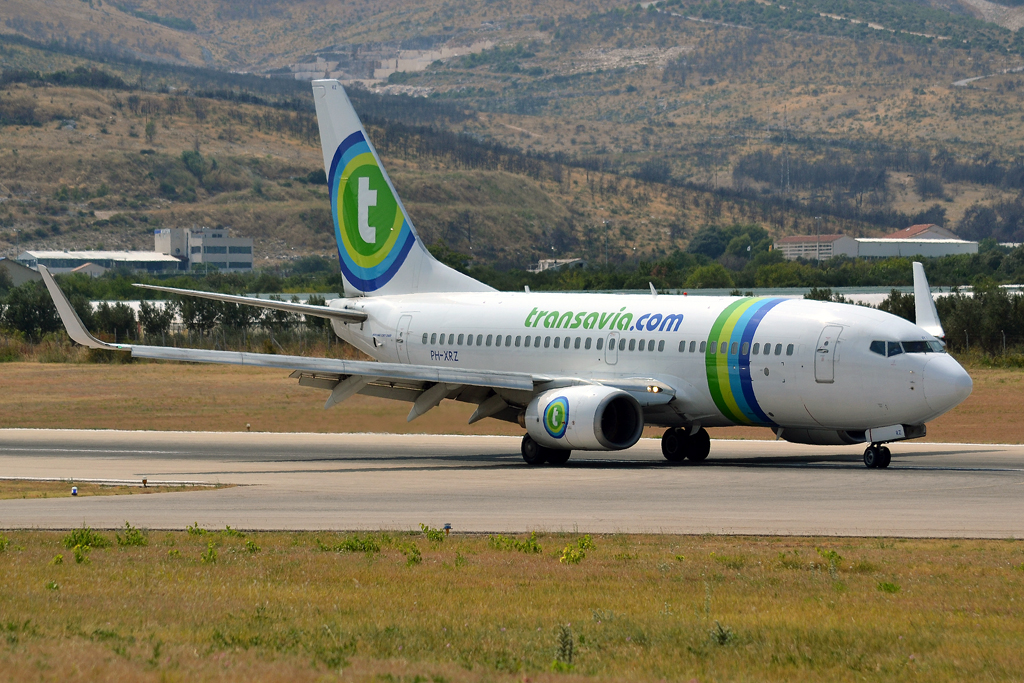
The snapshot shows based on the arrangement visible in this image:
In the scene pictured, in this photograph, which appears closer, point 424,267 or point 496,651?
point 496,651

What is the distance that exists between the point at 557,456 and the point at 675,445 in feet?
11.1

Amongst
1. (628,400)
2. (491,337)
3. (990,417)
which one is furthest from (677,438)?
(990,417)

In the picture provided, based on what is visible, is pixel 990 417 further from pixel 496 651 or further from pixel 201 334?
pixel 201 334

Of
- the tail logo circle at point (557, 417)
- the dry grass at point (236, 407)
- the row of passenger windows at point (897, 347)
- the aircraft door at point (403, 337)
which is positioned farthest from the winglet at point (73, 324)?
the row of passenger windows at point (897, 347)

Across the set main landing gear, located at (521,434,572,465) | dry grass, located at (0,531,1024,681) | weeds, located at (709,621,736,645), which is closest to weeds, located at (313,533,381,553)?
dry grass, located at (0,531,1024,681)

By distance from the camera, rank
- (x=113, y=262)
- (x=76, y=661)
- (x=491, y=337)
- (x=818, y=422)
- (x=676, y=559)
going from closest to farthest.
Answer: (x=76, y=661) < (x=676, y=559) < (x=818, y=422) < (x=491, y=337) < (x=113, y=262)

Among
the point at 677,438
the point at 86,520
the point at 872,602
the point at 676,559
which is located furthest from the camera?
the point at 677,438

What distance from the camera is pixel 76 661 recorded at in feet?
37.7

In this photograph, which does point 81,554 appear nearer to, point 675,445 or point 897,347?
point 897,347

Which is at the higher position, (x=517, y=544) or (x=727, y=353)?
(x=727, y=353)

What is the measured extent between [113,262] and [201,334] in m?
119

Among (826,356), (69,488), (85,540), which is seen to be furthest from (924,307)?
(85,540)

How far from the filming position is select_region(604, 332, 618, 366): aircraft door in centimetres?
3728

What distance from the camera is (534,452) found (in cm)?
3641
